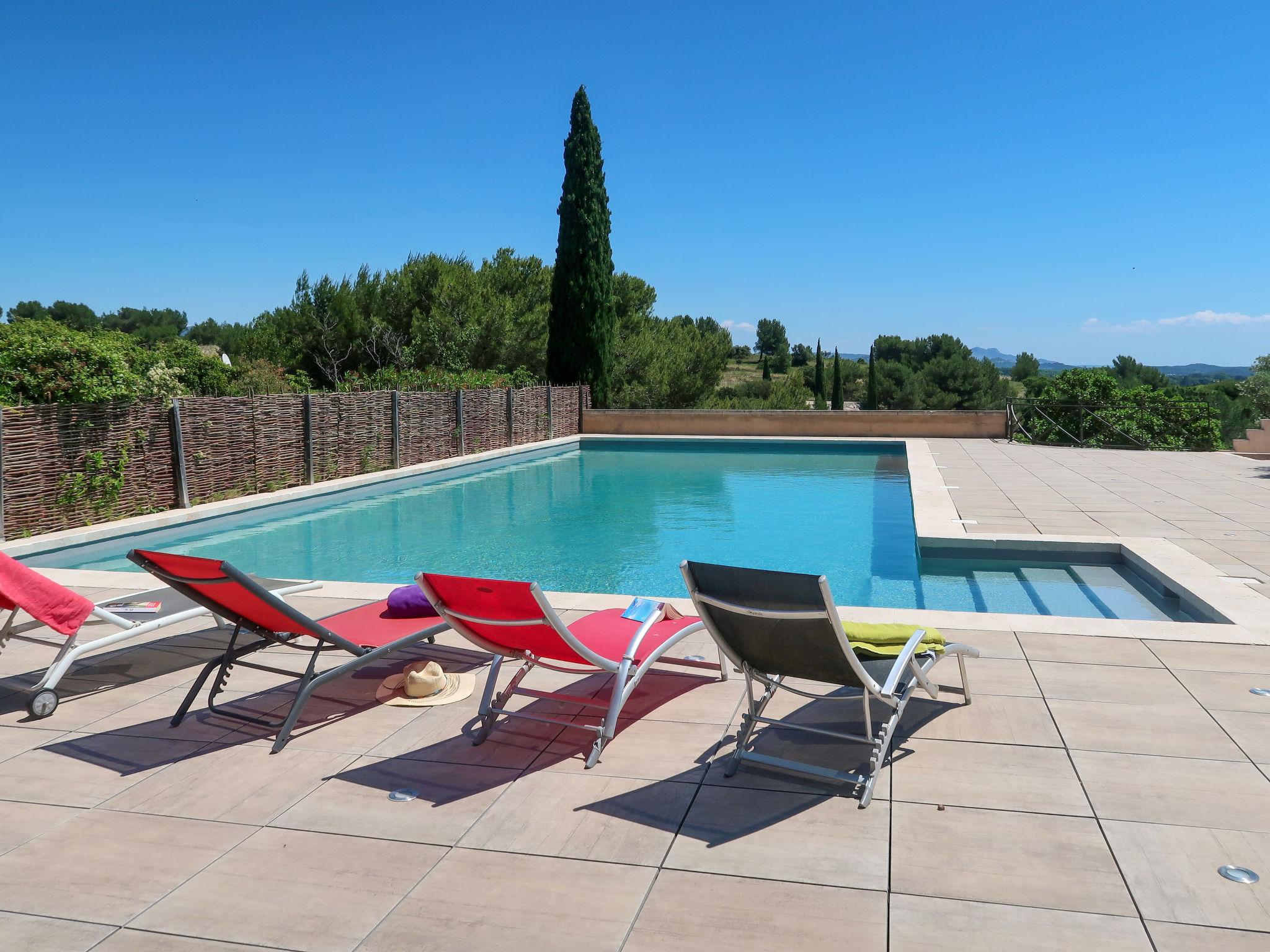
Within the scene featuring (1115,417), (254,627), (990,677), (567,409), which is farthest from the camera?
(567,409)

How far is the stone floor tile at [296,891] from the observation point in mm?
2316

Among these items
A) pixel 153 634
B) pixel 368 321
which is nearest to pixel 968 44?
pixel 368 321

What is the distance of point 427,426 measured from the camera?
16047 millimetres

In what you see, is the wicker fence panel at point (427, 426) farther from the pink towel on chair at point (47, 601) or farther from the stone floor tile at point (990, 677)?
the stone floor tile at point (990, 677)

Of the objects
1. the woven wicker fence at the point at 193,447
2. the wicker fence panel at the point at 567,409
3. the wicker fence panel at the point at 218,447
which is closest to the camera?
the woven wicker fence at the point at 193,447

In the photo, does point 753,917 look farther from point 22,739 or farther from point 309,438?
point 309,438

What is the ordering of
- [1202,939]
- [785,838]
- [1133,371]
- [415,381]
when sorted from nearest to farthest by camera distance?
1. [1202,939]
2. [785,838]
3. [415,381]
4. [1133,371]

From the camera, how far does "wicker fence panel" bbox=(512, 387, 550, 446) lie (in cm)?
1958

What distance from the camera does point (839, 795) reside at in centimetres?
311

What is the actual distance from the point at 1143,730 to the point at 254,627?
3649 mm

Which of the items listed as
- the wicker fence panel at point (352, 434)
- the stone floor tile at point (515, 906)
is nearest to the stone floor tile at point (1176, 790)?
the stone floor tile at point (515, 906)

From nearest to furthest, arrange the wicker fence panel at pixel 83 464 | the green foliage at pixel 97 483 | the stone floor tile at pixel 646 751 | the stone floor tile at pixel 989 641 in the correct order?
the stone floor tile at pixel 646 751 → the stone floor tile at pixel 989 641 → the wicker fence panel at pixel 83 464 → the green foliage at pixel 97 483

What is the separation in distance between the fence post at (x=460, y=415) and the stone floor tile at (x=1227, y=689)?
14.1m

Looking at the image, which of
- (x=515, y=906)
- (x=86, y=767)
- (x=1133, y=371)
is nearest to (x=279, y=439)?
(x=86, y=767)
